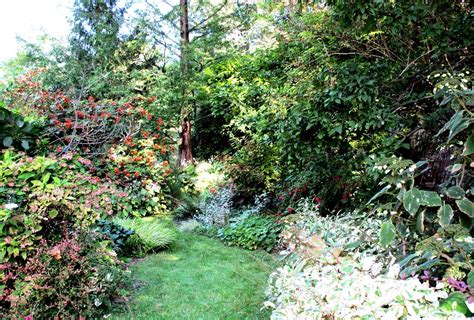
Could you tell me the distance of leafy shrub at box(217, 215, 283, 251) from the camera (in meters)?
→ 4.61

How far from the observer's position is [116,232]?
4.30 metres

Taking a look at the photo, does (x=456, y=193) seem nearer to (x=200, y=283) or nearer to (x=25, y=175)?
(x=200, y=283)

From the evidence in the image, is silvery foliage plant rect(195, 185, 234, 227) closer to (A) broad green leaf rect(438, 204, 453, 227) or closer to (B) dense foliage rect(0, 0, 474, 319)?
(B) dense foliage rect(0, 0, 474, 319)

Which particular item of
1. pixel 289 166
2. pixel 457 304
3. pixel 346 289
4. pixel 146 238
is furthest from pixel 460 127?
pixel 146 238

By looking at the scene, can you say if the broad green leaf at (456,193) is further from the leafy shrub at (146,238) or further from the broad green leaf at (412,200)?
the leafy shrub at (146,238)

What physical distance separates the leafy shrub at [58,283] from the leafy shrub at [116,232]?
1328mm

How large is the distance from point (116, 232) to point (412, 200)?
3.55m

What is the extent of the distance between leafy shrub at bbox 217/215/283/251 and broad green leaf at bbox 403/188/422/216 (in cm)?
265

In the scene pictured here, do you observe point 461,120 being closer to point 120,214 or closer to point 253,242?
point 253,242

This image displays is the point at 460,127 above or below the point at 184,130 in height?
below

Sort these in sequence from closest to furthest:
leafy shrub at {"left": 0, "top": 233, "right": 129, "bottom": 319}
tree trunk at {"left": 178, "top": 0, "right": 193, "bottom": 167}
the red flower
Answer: leafy shrub at {"left": 0, "top": 233, "right": 129, "bottom": 319} → the red flower → tree trunk at {"left": 178, "top": 0, "right": 193, "bottom": 167}

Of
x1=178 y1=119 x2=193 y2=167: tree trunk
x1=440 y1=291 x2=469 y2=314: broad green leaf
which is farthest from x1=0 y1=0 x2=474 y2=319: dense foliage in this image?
x1=178 y1=119 x2=193 y2=167: tree trunk

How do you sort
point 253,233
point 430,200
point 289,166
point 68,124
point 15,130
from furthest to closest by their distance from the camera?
point 68,124 → point 289,166 → point 253,233 → point 15,130 → point 430,200

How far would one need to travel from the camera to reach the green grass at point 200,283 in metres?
2.81
